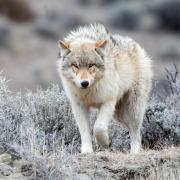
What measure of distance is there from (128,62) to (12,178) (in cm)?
329

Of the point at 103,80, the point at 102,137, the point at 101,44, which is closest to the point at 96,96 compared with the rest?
the point at 103,80

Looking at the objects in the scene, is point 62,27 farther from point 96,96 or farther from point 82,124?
point 96,96

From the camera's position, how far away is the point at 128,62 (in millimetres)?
12297

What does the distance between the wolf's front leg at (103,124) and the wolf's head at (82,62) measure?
0.42 metres

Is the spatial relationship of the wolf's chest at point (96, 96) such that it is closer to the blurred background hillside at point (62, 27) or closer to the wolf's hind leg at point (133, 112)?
the wolf's hind leg at point (133, 112)

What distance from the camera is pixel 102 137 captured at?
11.4 metres

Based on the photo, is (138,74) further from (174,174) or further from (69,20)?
(69,20)

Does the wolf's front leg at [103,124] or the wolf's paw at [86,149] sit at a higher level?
the wolf's front leg at [103,124]

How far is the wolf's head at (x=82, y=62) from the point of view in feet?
36.5

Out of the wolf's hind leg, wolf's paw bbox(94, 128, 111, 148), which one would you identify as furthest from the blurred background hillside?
wolf's paw bbox(94, 128, 111, 148)

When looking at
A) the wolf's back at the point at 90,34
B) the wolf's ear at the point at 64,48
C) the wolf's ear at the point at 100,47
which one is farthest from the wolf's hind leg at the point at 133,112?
the wolf's ear at the point at 64,48

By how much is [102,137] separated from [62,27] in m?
33.4

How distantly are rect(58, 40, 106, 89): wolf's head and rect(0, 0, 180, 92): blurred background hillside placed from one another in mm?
20061

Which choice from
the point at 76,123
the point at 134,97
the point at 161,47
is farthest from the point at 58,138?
the point at 161,47
